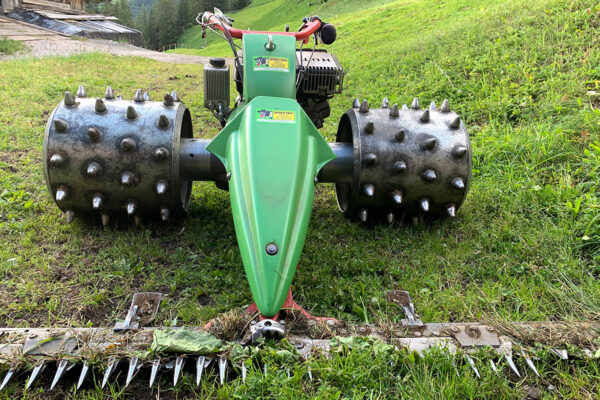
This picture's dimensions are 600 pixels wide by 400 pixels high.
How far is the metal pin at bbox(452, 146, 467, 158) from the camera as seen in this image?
11.4 feet

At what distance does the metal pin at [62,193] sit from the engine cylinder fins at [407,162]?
208 centimetres

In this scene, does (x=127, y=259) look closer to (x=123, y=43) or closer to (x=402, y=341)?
(x=402, y=341)

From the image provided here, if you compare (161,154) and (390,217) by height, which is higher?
(161,154)

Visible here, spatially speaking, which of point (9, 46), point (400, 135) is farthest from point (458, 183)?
point (9, 46)

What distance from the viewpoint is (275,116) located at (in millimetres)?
2814

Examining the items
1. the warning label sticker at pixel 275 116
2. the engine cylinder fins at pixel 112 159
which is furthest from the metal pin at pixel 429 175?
the engine cylinder fins at pixel 112 159

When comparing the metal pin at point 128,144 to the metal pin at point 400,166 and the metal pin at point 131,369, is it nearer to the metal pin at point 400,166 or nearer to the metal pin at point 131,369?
the metal pin at point 131,369

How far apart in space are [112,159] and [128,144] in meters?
0.17

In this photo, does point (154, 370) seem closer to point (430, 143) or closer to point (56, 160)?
point (56, 160)

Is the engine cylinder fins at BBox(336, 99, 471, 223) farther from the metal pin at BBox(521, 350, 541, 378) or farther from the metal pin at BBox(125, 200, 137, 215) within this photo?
the metal pin at BBox(125, 200, 137, 215)

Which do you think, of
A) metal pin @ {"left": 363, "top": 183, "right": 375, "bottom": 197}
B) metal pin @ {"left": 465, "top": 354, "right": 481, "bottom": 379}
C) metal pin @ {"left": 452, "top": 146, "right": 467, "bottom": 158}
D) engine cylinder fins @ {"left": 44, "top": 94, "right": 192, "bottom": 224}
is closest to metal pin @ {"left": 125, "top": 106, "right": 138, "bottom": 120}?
engine cylinder fins @ {"left": 44, "top": 94, "right": 192, "bottom": 224}

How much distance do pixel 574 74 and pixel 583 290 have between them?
11.2 ft

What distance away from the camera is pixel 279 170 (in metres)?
2.52

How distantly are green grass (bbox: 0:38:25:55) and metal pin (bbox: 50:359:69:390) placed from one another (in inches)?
530
